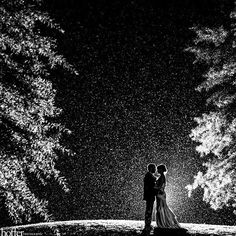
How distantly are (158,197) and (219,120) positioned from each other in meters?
3.28

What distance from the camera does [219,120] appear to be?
9.30 metres

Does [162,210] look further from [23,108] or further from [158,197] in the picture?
[23,108]

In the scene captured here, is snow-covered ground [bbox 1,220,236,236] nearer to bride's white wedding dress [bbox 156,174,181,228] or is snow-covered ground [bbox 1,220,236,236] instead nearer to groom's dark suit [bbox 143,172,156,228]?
bride's white wedding dress [bbox 156,174,181,228]

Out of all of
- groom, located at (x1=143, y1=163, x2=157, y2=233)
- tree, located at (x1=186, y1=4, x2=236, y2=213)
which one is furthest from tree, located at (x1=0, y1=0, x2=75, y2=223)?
tree, located at (x1=186, y1=4, x2=236, y2=213)

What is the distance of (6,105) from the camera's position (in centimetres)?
488

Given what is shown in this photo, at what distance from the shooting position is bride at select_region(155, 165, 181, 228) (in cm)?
732

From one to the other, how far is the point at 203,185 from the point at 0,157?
6624 millimetres

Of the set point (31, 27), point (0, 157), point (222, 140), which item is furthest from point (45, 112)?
point (222, 140)

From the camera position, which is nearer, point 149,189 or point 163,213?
point 149,189

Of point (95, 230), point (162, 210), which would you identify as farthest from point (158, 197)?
point (95, 230)

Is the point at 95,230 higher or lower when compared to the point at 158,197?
lower

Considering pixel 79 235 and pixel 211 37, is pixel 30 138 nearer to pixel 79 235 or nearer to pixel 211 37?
pixel 79 235

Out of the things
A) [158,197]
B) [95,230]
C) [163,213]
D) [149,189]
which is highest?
[149,189]

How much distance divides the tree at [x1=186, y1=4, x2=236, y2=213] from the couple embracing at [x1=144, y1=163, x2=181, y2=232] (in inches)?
92.7
